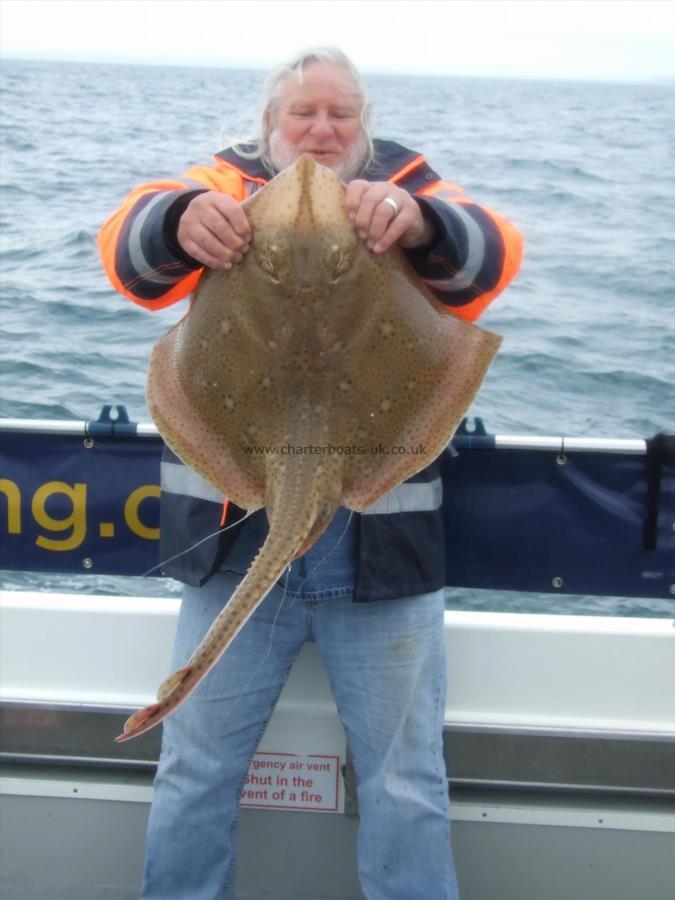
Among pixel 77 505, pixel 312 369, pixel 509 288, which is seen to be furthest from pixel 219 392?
pixel 509 288

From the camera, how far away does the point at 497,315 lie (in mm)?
10359

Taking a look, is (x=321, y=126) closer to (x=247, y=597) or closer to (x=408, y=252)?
(x=408, y=252)

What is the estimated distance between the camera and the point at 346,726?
267 cm

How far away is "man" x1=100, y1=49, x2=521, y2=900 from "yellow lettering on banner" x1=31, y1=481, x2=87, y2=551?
80 centimetres

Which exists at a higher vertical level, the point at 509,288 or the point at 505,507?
the point at 509,288

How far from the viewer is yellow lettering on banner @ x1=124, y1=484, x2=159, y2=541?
338 centimetres

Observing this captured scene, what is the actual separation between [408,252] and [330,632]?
1.05 m

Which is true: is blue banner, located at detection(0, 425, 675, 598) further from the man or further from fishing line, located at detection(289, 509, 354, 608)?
fishing line, located at detection(289, 509, 354, 608)

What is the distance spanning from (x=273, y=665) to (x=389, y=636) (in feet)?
1.08

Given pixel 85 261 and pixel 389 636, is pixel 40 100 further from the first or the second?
pixel 389 636

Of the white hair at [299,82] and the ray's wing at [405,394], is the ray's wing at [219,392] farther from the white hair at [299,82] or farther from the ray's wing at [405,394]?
the white hair at [299,82]

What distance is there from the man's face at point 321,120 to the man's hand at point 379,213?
60 centimetres

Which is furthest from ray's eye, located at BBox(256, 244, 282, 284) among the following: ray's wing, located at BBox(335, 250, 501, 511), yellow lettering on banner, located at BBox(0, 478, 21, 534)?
yellow lettering on banner, located at BBox(0, 478, 21, 534)

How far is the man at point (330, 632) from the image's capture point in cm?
253
